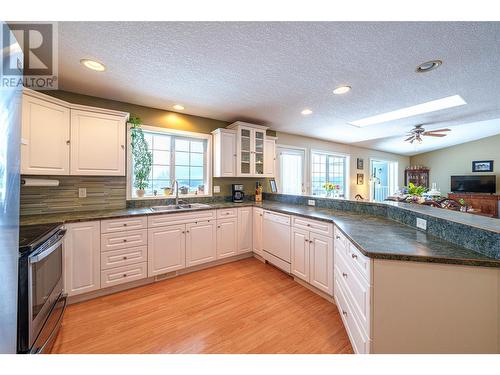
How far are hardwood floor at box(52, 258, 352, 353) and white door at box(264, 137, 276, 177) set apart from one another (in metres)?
1.89

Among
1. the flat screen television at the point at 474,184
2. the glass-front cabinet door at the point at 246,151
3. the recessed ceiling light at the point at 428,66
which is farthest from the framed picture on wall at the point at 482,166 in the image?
the glass-front cabinet door at the point at 246,151

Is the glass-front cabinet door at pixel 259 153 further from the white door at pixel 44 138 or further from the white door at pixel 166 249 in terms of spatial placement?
the white door at pixel 44 138

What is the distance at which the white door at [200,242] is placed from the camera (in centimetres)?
266

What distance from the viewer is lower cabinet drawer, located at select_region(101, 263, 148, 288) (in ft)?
7.07

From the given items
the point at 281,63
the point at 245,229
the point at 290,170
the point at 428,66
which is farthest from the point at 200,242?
the point at 428,66

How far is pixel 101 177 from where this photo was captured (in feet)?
8.36

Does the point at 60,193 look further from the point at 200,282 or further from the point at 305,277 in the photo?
the point at 305,277

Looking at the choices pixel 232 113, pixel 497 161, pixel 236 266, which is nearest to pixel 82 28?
pixel 232 113

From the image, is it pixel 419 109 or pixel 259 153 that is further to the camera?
pixel 259 153

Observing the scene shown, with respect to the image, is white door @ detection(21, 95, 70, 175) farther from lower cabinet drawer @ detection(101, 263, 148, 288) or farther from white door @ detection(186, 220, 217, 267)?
white door @ detection(186, 220, 217, 267)

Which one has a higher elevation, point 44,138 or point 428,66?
point 428,66

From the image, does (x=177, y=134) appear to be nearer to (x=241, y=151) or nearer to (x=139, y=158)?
(x=139, y=158)

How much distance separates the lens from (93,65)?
5.91 feet

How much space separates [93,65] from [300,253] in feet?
9.11
